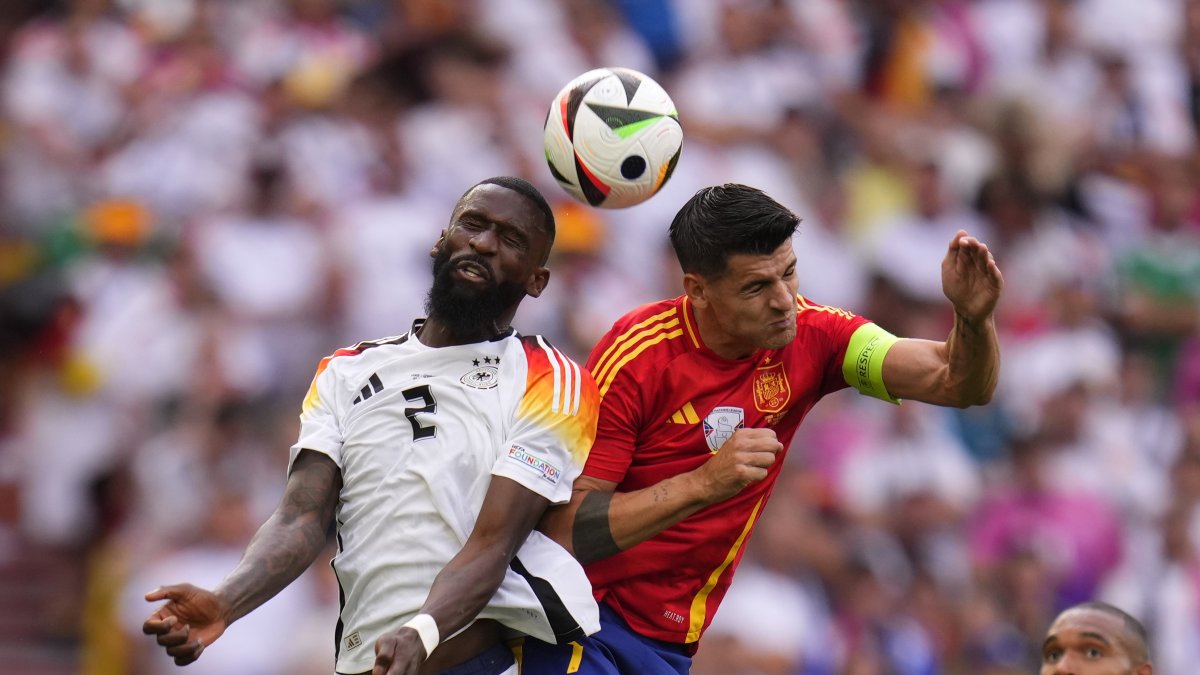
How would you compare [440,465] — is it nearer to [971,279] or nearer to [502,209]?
[502,209]

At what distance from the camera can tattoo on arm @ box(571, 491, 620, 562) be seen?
5.91 meters

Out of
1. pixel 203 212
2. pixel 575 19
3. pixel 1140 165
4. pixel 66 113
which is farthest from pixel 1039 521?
pixel 66 113

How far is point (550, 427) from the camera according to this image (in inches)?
231

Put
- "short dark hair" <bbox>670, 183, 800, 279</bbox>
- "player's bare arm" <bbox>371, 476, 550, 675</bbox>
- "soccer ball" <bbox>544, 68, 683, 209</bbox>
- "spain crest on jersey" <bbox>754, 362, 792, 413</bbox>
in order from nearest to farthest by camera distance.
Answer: "player's bare arm" <bbox>371, 476, 550, 675</bbox> < "short dark hair" <bbox>670, 183, 800, 279</bbox> < "spain crest on jersey" <bbox>754, 362, 792, 413</bbox> < "soccer ball" <bbox>544, 68, 683, 209</bbox>

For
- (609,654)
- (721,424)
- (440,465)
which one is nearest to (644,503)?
(721,424)

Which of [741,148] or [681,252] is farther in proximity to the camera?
[741,148]

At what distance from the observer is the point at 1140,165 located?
47.5 feet

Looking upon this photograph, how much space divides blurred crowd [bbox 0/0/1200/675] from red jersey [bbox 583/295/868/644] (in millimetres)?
3653

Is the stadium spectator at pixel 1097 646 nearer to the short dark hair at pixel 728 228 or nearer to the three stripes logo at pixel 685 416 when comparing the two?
the three stripes logo at pixel 685 416

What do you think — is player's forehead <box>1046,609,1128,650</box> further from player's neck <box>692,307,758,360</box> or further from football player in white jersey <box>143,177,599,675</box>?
football player in white jersey <box>143,177,599,675</box>

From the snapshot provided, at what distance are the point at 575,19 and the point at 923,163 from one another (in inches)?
112

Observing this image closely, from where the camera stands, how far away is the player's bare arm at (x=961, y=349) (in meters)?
5.68

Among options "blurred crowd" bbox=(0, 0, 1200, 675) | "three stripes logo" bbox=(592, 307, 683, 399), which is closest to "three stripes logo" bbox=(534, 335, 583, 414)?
"three stripes logo" bbox=(592, 307, 683, 399)

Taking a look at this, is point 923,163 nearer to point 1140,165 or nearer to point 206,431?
point 1140,165
